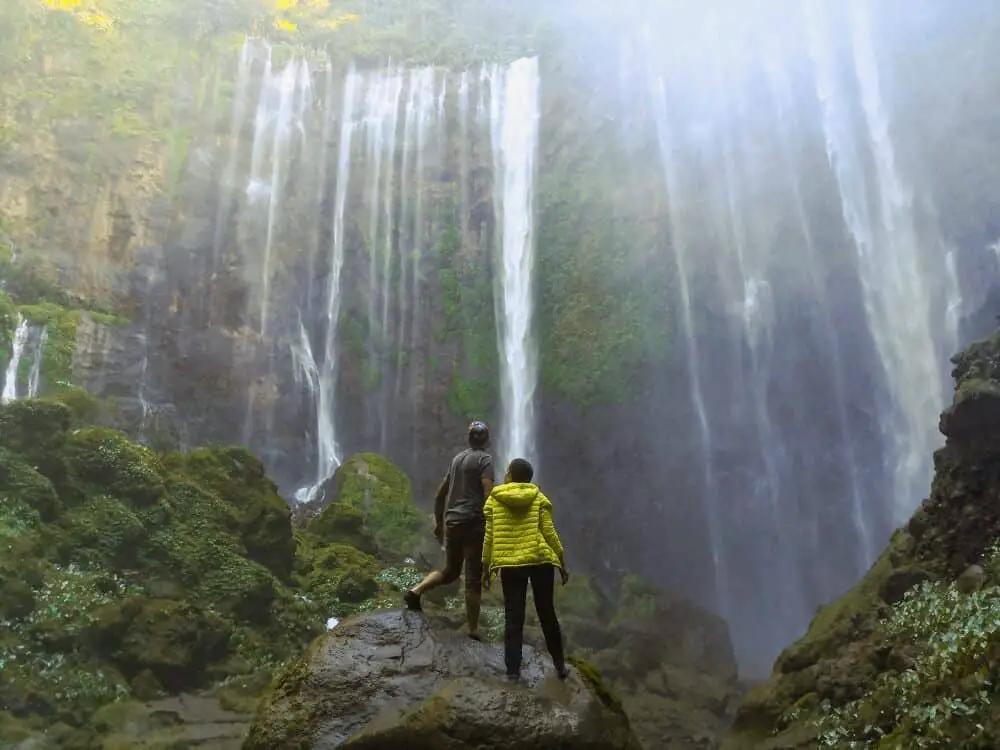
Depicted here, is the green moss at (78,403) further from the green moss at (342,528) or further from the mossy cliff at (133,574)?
the green moss at (342,528)

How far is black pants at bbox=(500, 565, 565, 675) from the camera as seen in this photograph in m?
4.40

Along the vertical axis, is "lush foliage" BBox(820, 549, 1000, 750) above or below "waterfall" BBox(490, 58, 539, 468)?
below

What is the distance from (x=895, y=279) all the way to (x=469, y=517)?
2136cm

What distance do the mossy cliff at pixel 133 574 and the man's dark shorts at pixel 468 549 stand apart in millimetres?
6621

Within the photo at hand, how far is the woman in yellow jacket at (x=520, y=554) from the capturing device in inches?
173

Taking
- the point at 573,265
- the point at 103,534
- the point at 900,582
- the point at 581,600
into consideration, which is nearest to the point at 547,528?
the point at 900,582

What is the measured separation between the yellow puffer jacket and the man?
325mm

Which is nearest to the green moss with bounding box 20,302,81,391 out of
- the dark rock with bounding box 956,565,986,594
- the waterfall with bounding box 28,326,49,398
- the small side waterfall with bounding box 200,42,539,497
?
the waterfall with bounding box 28,326,49,398

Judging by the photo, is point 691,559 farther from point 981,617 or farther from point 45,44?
point 45,44

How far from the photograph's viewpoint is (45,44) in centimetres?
2362

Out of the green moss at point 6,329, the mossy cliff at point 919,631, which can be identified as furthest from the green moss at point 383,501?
the mossy cliff at point 919,631

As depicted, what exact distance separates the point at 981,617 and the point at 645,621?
1303 centimetres

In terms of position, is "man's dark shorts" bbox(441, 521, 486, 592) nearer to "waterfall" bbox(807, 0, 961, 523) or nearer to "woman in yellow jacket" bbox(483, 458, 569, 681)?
"woman in yellow jacket" bbox(483, 458, 569, 681)

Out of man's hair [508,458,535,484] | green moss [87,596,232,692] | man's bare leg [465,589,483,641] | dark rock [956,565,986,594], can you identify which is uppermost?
man's hair [508,458,535,484]
